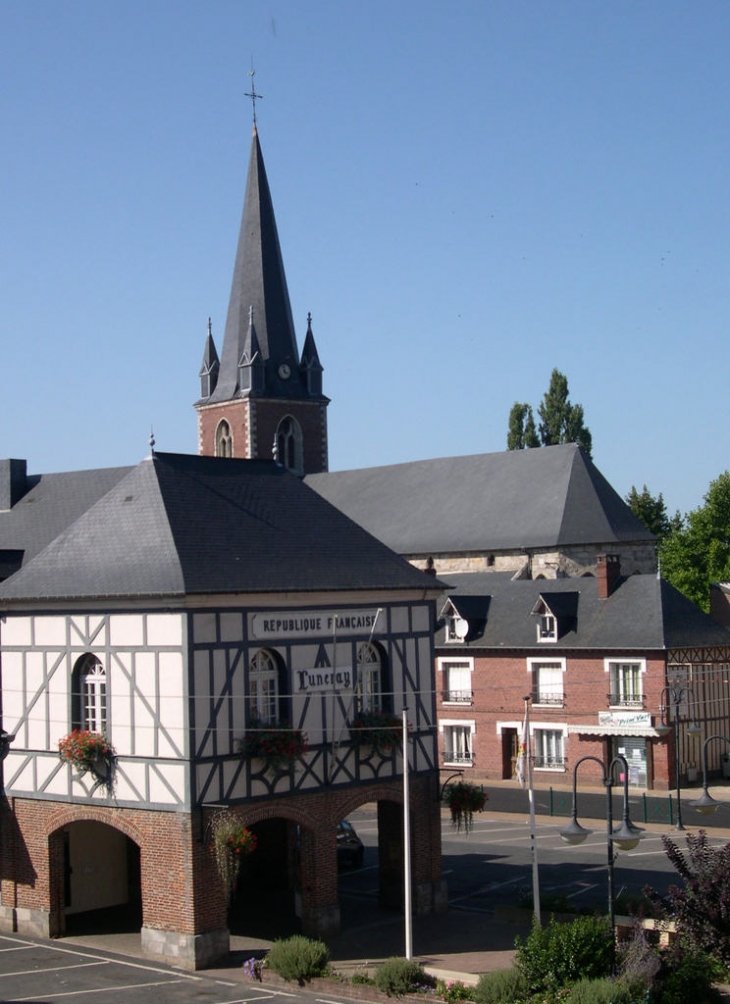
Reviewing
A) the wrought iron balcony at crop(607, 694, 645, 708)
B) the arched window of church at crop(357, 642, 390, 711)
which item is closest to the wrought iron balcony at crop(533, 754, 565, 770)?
the wrought iron balcony at crop(607, 694, 645, 708)

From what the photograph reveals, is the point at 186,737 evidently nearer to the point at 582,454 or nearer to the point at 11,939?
the point at 11,939

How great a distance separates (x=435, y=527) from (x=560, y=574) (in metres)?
7.34

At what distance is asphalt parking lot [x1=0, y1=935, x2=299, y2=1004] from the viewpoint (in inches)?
738

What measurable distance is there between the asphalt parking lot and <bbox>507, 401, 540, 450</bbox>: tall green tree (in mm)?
64671

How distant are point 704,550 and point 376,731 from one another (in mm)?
43812

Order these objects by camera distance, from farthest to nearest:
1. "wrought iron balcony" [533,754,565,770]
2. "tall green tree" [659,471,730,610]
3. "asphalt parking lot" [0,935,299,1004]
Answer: "tall green tree" [659,471,730,610] < "wrought iron balcony" [533,754,565,770] < "asphalt parking lot" [0,935,299,1004]

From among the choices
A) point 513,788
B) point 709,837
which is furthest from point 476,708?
point 709,837

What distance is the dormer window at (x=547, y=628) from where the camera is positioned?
4222cm

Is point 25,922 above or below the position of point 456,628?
below

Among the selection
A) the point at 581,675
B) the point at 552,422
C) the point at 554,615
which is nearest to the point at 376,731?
the point at 581,675

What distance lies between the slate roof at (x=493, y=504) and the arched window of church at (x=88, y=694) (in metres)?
31.5

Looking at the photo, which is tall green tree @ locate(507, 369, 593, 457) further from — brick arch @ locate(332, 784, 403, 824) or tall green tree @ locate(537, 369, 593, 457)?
brick arch @ locate(332, 784, 403, 824)

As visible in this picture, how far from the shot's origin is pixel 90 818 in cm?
2181

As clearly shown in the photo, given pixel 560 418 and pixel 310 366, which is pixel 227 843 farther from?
pixel 560 418
